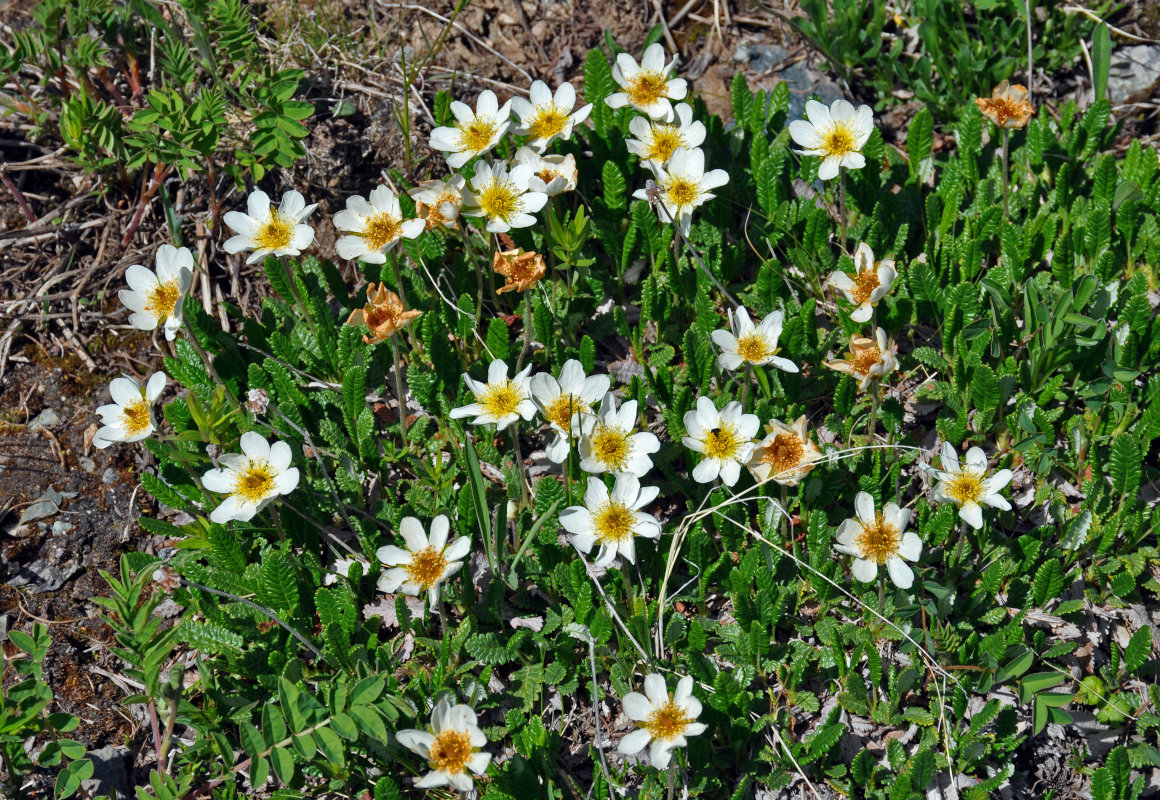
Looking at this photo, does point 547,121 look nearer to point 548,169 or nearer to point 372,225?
point 548,169

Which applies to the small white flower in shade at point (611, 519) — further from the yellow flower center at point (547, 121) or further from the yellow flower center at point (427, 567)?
the yellow flower center at point (547, 121)

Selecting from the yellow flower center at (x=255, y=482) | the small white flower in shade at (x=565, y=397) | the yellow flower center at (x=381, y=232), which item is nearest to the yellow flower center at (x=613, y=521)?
the small white flower in shade at (x=565, y=397)

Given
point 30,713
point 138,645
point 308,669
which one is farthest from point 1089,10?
point 30,713

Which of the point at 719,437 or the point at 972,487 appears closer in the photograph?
the point at 972,487

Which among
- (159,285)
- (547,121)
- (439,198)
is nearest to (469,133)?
(547,121)

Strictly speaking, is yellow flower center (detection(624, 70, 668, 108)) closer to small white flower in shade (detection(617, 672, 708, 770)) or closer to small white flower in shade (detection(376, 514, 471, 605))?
small white flower in shade (detection(376, 514, 471, 605))

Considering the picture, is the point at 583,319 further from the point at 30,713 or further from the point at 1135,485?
the point at 30,713
